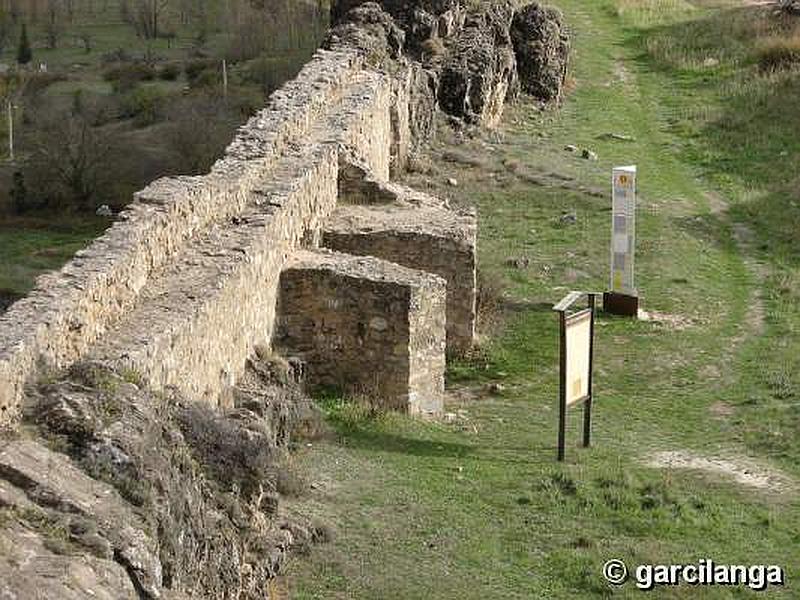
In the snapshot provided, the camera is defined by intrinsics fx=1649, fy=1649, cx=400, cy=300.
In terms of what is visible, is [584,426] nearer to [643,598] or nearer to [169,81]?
[643,598]

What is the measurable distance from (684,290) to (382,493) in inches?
325

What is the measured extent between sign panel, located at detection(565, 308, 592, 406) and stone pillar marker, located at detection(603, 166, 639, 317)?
188 inches

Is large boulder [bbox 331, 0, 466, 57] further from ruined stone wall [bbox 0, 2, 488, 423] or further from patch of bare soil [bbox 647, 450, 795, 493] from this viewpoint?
patch of bare soil [bbox 647, 450, 795, 493]

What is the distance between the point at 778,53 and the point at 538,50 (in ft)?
19.3

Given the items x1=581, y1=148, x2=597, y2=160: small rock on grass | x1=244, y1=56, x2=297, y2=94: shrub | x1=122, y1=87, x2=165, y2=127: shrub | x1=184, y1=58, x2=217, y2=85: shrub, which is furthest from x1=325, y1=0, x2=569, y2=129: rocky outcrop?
x1=184, y1=58, x2=217, y2=85: shrub

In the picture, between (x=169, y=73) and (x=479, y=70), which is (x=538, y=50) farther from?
(x=169, y=73)

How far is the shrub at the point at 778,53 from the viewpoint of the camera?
102ft

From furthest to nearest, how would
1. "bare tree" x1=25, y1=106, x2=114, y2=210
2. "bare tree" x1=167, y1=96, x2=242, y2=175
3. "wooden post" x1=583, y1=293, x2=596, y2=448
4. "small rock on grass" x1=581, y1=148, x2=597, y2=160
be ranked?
"bare tree" x1=25, y1=106, x2=114, y2=210 → "bare tree" x1=167, y1=96, x2=242, y2=175 → "small rock on grass" x1=581, y1=148, x2=597, y2=160 → "wooden post" x1=583, y1=293, x2=596, y2=448

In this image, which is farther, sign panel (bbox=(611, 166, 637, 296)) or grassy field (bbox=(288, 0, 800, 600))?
sign panel (bbox=(611, 166, 637, 296))

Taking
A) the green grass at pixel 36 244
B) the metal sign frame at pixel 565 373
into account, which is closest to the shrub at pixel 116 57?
the green grass at pixel 36 244

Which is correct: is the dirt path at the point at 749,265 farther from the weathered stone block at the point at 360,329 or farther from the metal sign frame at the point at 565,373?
the weathered stone block at the point at 360,329

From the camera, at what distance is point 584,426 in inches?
542

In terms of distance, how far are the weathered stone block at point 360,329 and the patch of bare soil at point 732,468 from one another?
215cm

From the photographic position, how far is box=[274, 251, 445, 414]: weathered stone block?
535 inches
